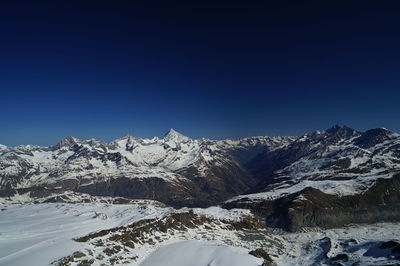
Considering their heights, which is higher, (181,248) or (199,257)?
(181,248)

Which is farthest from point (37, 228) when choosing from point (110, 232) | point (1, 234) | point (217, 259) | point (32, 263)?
point (217, 259)

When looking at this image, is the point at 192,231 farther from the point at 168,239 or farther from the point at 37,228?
the point at 37,228

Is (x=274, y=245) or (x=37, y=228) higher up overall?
(x=37, y=228)

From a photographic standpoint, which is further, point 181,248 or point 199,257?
point 181,248

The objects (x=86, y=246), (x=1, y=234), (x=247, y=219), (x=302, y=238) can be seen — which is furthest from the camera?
(x=247, y=219)

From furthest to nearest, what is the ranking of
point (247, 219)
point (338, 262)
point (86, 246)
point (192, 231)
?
point (247, 219) < point (192, 231) < point (338, 262) < point (86, 246)

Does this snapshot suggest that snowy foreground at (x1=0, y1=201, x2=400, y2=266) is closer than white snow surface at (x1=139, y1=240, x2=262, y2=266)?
Yes

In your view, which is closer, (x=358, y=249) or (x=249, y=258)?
(x=249, y=258)

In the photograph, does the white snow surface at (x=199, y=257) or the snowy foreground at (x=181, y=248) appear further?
the white snow surface at (x=199, y=257)
